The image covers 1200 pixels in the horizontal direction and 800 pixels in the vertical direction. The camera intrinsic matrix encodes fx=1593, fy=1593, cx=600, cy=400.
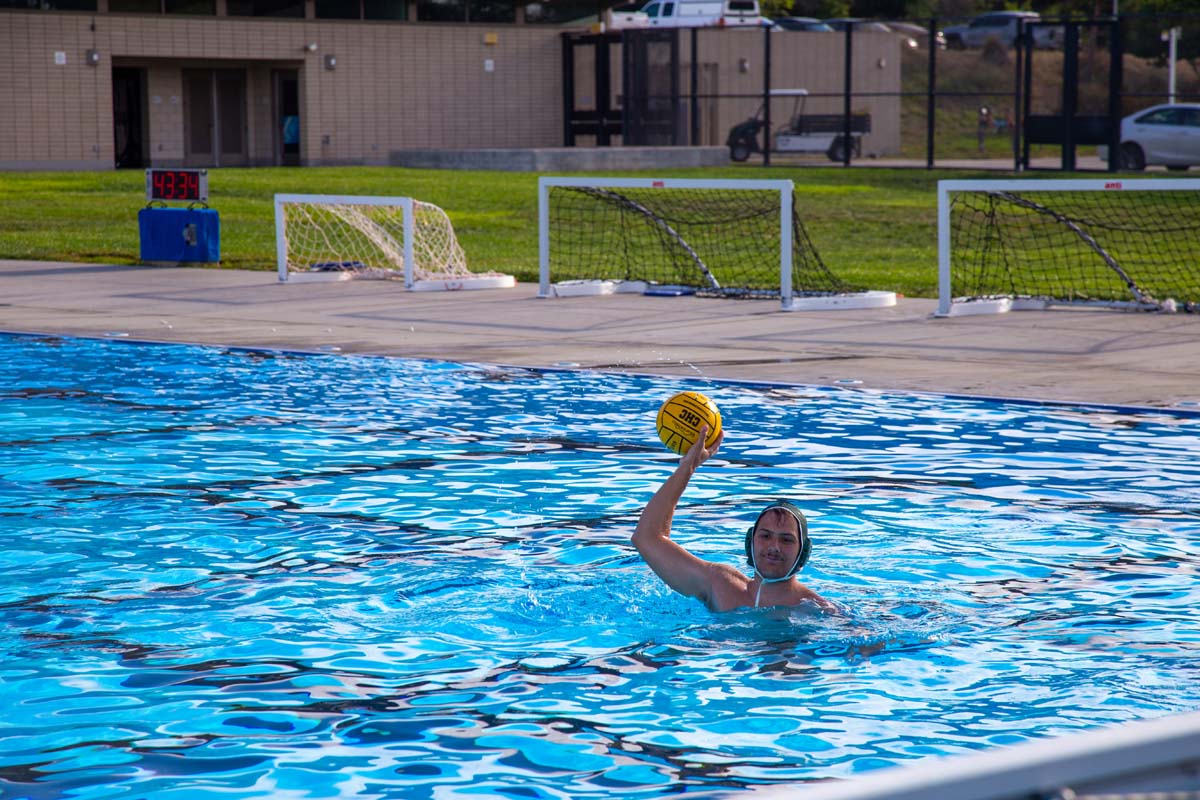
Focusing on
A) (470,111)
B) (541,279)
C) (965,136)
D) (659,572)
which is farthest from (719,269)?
(965,136)

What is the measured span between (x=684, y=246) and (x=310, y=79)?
26276 mm

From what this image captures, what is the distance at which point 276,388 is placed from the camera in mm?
12664

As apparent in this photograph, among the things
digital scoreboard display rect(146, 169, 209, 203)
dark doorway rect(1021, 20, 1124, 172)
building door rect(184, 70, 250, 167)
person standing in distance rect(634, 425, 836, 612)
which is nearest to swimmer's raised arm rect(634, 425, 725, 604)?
person standing in distance rect(634, 425, 836, 612)

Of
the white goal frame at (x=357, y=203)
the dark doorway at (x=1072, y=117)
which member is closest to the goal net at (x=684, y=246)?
the white goal frame at (x=357, y=203)

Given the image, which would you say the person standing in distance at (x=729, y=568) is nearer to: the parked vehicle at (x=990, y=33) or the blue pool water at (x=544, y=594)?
the blue pool water at (x=544, y=594)

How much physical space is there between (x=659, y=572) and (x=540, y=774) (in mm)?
1769

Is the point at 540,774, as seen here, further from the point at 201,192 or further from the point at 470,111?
the point at 470,111

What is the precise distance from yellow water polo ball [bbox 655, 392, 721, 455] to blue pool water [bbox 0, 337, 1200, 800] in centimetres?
74

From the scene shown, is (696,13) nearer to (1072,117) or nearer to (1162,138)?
(1072,117)

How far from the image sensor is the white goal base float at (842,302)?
17.5 m

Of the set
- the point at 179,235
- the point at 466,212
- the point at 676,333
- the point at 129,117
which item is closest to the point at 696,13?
the point at 129,117

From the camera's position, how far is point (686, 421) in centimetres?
657

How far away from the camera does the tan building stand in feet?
132

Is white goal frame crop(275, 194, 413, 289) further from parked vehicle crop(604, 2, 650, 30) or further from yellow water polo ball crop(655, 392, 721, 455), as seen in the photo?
parked vehicle crop(604, 2, 650, 30)
